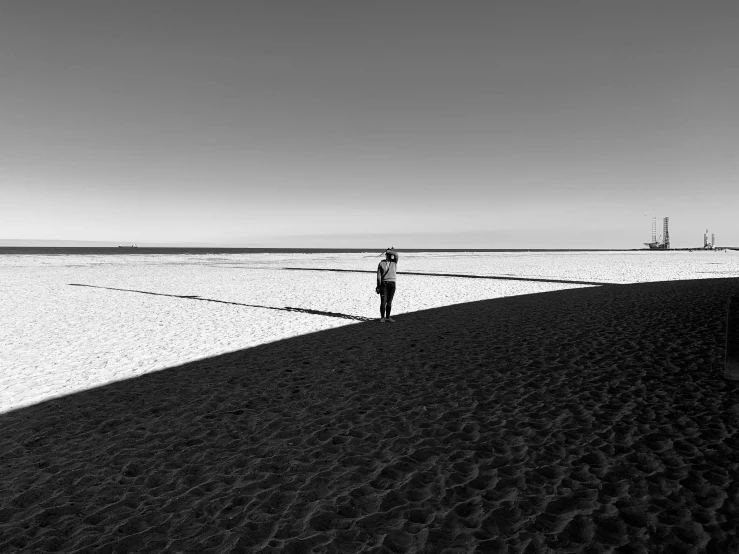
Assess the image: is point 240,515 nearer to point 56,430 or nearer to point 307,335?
point 56,430

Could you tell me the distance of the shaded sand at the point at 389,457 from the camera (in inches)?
139

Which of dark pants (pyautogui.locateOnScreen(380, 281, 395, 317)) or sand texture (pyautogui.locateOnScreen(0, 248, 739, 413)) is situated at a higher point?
dark pants (pyautogui.locateOnScreen(380, 281, 395, 317))

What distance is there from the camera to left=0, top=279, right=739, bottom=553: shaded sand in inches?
139

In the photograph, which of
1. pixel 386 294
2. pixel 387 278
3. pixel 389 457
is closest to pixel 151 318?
pixel 386 294

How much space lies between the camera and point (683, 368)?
25.2 ft

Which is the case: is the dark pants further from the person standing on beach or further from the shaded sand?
the shaded sand

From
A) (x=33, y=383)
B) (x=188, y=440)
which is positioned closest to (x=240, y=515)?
(x=188, y=440)

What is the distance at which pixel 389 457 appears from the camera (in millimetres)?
4793

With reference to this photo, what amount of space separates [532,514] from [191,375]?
5.96 metres

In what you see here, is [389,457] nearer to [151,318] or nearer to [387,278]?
[387,278]

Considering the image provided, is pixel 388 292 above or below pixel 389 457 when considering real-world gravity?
above

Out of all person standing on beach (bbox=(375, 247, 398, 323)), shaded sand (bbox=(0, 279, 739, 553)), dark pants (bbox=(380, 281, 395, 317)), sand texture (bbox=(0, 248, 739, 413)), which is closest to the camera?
shaded sand (bbox=(0, 279, 739, 553))

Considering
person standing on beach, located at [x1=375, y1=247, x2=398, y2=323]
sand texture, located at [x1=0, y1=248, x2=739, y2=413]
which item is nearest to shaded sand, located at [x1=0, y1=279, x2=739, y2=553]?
sand texture, located at [x1=0, y1=248, x2=739, y2=413]

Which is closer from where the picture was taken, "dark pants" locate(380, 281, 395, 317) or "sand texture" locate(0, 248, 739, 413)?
"sand texture" locate(0, 248, 739, 413)
